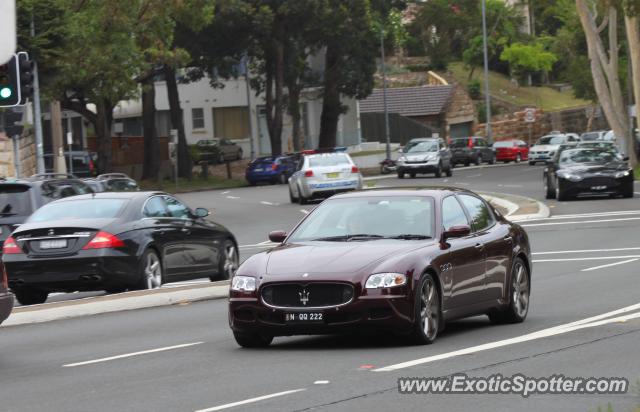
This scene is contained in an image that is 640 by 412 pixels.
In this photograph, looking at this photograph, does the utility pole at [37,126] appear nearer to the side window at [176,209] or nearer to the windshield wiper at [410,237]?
the side window at [176,209]

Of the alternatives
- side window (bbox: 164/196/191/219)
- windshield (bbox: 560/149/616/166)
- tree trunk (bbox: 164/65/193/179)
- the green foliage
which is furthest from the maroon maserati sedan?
the green foliage

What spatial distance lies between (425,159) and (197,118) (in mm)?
33606

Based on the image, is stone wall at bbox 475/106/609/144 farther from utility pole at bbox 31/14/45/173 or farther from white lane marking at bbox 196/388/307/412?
white lane marking at bbox 196/388/307/412

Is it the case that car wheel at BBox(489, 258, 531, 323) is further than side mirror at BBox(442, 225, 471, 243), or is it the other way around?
car wheel at BBox(489, 258, 531, 323)

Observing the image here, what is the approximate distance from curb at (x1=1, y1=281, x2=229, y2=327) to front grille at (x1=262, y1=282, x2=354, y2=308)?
16.1 feet

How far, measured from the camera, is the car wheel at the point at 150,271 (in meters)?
18.9

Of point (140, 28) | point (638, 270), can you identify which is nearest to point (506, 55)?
point (140, 28)

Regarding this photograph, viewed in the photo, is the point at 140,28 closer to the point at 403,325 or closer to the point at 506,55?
the point at 403,325

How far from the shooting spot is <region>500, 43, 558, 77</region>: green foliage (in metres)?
109

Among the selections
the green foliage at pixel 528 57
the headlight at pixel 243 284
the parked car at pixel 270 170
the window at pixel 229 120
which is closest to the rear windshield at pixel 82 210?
the headlight at pixel 243 284

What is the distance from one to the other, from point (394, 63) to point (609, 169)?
2824 inches

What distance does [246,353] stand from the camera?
12.2 meters

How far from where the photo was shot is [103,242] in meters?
18.3

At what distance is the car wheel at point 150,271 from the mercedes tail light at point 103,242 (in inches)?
21.8
